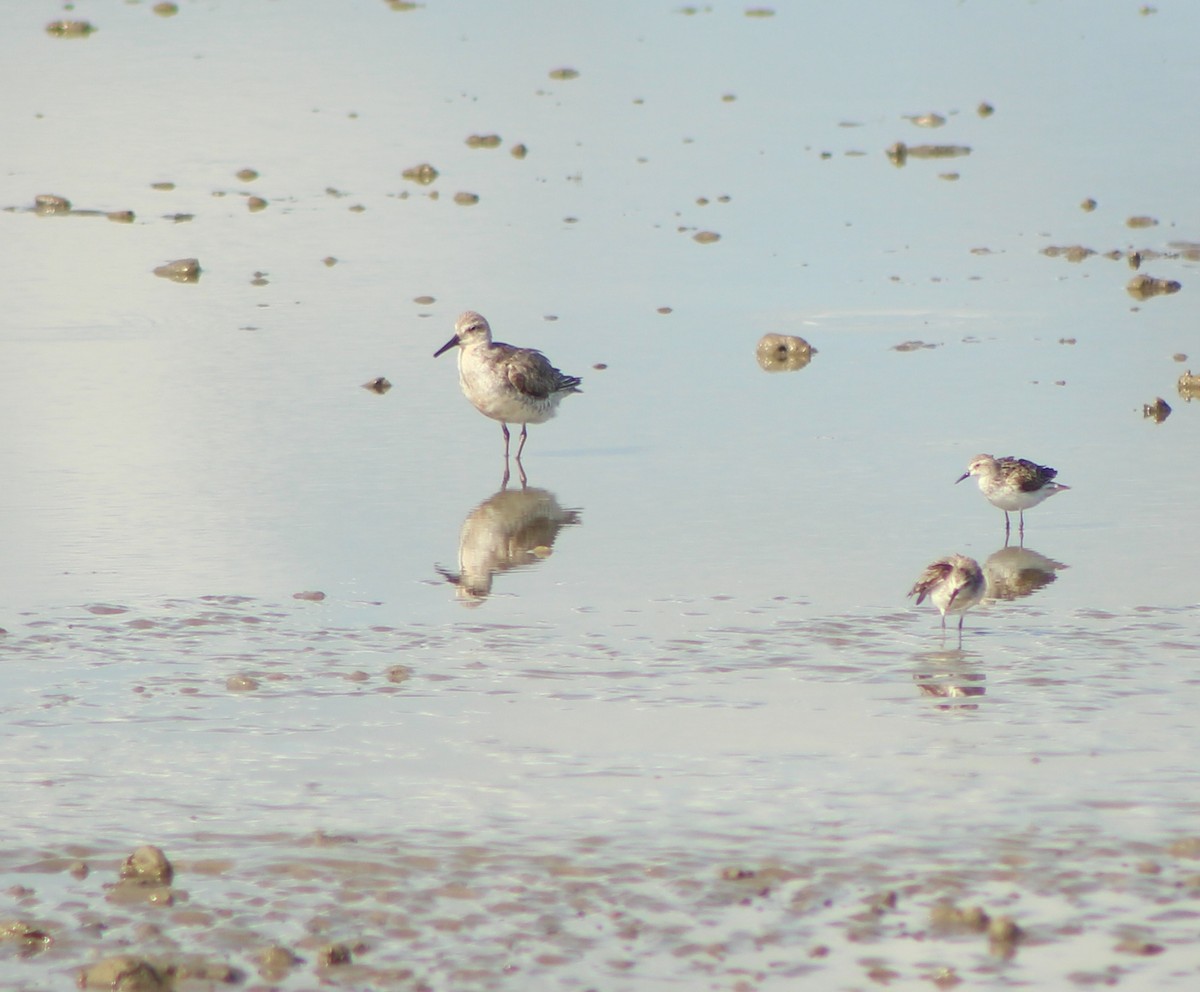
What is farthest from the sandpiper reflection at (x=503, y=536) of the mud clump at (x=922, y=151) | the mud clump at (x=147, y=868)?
the mud clump at (x=922, y=151)

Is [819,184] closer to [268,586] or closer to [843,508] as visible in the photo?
[843,508]

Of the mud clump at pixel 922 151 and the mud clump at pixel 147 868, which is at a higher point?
the mud clump at pixel 922 151

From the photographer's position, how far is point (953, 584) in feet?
39.9

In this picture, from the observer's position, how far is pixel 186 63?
124 ft

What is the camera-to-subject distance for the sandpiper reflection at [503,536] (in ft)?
45.1

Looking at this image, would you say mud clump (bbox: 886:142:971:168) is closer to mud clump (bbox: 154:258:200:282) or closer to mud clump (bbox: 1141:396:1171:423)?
mud clump (bbox: 154:258:200:282)

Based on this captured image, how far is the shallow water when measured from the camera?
8.65 m

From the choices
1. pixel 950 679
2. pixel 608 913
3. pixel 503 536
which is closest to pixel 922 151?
pixel 503 536

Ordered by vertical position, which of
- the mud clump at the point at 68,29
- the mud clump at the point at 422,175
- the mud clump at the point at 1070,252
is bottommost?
the mud clump at the point at 1070,252

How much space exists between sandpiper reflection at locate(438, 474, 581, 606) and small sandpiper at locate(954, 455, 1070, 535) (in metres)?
2.93

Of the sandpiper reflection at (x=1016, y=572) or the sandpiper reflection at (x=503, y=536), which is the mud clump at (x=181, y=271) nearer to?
the sandpiper reflection at (x=503, y=536)

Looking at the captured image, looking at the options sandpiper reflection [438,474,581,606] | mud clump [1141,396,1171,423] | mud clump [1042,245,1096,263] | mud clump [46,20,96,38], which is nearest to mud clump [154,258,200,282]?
sandpiper reflection [438,474,581,606]

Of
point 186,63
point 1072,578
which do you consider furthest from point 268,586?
point 186,63

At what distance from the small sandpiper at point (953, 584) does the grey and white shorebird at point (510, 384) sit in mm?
5541
